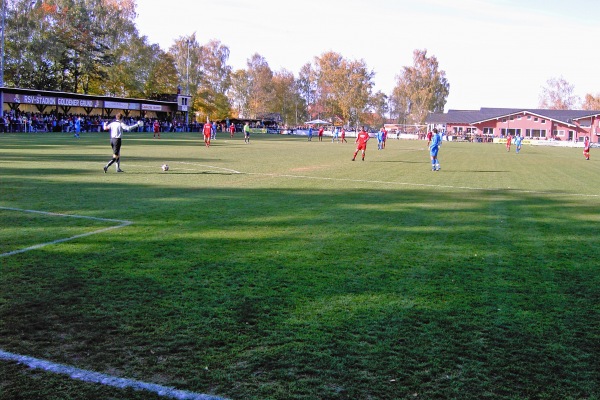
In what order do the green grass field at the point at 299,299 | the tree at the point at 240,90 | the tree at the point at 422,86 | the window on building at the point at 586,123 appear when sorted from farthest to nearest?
the tree at the point at 422,86
the tree at the point at 240,90
the window on building at the point at 586,123
the green grass field at the point at 299,299

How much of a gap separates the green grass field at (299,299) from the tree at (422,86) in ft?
386

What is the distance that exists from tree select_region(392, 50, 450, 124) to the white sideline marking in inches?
4968

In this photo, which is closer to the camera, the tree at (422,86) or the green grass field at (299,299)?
the green grass field at (299,299)

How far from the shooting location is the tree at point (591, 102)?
461 feet

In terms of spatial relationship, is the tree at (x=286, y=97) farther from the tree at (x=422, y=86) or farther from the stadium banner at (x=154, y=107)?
the stadium banner at (x=154, y=107)

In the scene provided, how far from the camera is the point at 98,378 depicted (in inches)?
158

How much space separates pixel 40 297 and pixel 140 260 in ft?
5.55

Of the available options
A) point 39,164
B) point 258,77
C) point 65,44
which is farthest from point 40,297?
point 258,77

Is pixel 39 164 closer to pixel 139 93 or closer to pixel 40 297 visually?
pixel 40 297

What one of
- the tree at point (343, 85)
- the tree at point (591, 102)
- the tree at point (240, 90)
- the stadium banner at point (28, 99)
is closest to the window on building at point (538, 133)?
the tree at point (343, 85)

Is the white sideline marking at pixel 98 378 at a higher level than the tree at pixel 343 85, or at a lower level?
lower

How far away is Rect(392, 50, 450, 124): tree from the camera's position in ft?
412

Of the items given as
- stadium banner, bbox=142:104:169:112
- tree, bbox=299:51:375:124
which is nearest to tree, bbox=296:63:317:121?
tree, bbox=299:51:375:124

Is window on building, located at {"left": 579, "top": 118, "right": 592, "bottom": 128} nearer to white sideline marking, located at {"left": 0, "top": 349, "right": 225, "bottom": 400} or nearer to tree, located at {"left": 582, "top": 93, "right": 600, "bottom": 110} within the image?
tree, located at {"left": 582, "top": 93, "right": 600, "bottom": 110}
